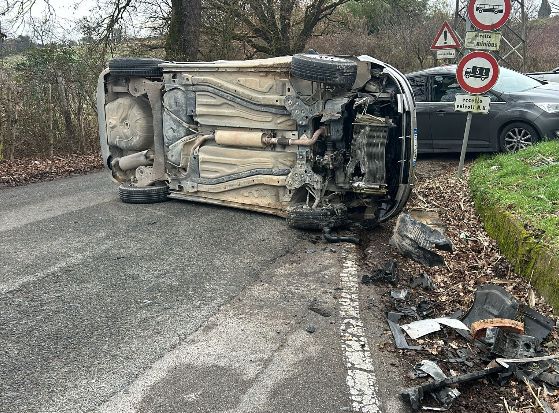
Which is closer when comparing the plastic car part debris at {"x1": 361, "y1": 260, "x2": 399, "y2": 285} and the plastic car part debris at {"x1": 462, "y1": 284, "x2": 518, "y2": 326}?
the plastic car part debris at {"x1": 462, "y1": 284, "x2": 518, "y2": 326}

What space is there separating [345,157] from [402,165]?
28.9 inches

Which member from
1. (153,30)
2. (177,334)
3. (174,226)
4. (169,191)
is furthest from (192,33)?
(177,334)

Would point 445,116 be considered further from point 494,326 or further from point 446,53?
point 494,326

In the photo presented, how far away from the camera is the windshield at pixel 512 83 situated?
990cm

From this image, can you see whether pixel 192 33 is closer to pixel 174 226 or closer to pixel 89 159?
pixel 89 159

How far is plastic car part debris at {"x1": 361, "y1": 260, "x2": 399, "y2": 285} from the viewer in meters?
4.98

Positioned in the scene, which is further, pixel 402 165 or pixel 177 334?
pixel 402 165

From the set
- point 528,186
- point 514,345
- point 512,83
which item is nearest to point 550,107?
point 512,83

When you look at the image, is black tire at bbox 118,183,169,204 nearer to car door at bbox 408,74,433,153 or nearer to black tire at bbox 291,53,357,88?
black tire at bbox 291,53,357,88

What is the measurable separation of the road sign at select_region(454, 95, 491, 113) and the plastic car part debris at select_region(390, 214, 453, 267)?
137 inches

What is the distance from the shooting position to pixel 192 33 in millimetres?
14094

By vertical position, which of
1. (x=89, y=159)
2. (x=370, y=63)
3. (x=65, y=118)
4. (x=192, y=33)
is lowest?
(x=89, y=159)

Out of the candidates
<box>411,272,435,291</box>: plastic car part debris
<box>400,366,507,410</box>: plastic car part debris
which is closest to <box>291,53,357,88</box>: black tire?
<box>411,272,435,291</box>: plastic car part debris

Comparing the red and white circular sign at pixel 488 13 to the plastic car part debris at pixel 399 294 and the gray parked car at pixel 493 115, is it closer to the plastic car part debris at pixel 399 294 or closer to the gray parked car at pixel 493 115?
the gray parked car at pixel 493 115
